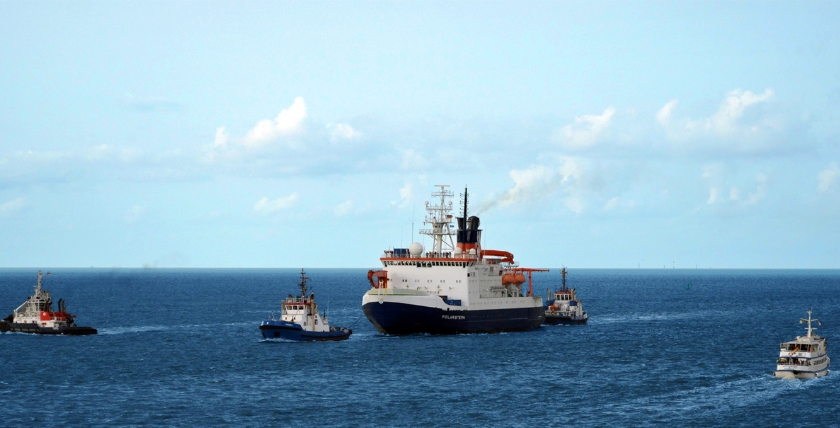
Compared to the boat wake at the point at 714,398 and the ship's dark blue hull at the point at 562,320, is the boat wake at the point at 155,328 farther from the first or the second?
the boat wake at the point at 714,398

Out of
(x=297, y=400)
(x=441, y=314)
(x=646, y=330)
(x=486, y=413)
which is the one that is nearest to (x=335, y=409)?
(x=297, y=400)

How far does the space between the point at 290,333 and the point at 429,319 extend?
14710 mm

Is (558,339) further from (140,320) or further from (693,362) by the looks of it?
(140,320)

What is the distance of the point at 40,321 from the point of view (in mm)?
95562

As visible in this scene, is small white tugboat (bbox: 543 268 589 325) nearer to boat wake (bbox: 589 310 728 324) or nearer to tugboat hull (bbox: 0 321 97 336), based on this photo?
boat wake (bbox: 589 310 728 324)

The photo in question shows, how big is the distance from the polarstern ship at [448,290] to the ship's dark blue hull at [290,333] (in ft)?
19.1

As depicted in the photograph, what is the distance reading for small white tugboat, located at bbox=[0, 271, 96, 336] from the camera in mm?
95125

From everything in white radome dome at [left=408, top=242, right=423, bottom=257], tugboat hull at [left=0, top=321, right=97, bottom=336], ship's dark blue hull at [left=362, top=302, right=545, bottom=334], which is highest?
white radome dome at [left=408, top=242, right=423, bottom=257]

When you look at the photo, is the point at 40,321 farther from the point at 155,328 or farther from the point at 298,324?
the point at 298,324

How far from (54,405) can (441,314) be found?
45.3 metres

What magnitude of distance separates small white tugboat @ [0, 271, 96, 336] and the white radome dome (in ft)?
114

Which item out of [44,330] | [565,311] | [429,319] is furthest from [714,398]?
[44,330]

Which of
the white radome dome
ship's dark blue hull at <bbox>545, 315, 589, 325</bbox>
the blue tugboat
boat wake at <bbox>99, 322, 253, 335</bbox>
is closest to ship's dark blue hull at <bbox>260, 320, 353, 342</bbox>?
the blue tugboat

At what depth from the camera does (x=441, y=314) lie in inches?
3701
